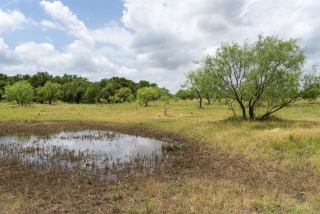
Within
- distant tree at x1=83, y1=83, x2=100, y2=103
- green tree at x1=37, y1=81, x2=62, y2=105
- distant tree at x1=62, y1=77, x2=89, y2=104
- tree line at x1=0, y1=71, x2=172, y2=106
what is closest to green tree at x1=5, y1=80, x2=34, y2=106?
tree line at x1=0, y1=71, x2=172, y2=106

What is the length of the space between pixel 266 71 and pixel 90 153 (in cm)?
2086

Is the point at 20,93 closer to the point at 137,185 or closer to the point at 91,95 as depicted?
the point at 91,95

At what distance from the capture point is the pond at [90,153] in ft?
42.0

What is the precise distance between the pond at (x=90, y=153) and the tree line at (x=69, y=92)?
39507 mm

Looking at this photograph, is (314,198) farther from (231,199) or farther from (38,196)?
(38,196)

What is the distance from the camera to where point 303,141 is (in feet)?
51.5

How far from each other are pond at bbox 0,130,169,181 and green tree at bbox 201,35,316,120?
13371 mm

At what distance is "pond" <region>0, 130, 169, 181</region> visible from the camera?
12809 millimetres

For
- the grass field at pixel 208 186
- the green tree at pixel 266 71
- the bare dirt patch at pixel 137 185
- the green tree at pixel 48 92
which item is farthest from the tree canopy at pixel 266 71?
the green tree at pixel 48 92

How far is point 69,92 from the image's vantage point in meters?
98.6

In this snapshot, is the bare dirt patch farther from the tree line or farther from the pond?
the tree line

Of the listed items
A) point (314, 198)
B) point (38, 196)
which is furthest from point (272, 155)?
point (38, 196)

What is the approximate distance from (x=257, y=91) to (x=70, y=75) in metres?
139

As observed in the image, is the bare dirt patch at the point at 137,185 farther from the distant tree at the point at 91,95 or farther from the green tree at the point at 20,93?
the distant tree at the point at 91,95
